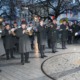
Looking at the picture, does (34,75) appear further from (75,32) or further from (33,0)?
(33,0)

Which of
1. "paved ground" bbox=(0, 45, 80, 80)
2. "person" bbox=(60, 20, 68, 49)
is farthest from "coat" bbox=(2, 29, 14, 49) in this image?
"person" bbox=(60, 20, 68, 49)

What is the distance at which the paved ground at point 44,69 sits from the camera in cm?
758

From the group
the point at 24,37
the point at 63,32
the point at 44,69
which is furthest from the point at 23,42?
the point at 63,32

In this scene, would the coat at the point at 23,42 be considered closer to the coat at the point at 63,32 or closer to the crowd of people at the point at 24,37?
the crowd of people at the point at 24,37

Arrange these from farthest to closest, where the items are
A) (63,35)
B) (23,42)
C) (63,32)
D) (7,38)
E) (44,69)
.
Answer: (63,32) < (63,35) < (7,38) < (23,42) < (44,69)

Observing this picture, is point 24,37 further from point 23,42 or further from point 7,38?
point 7,38

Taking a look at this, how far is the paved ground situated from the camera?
758 centimetres

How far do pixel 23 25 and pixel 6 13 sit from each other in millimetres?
16409

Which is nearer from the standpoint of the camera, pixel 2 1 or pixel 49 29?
pixel 49 29

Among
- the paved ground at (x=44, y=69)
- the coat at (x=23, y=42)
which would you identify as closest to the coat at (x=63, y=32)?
the paved ground at (x=44, y=69)

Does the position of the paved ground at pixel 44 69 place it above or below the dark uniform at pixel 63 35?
below

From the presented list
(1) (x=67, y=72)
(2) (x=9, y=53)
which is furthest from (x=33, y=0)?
(1) (x=67, y=72)

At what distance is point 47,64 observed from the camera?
937 centimetres

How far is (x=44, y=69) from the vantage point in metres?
8.54
